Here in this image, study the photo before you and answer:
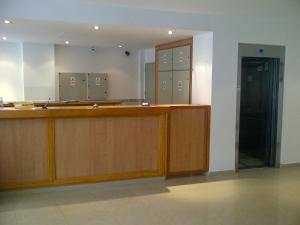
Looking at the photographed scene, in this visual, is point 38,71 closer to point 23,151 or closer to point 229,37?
point 23,151

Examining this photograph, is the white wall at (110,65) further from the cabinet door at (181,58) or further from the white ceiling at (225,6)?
the white ceiling at (225,6)

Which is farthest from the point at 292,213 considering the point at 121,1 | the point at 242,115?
the point at 121,1

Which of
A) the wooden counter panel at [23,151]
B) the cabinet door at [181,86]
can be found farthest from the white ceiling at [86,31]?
the wooden counter panel at [23,151]

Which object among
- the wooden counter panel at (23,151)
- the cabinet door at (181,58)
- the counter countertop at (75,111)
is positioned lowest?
the wooden counter panel at (23,151)

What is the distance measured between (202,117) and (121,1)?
2.27 metres

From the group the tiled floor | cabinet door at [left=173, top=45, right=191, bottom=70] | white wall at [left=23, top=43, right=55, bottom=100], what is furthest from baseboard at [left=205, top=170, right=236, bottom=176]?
white wall at [left=23, top=43, right=55, bottom=100]

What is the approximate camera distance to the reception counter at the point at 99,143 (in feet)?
14.6

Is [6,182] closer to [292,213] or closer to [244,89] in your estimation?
[292,213]

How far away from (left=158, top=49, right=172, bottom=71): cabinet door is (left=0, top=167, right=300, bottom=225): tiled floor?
2466 mm

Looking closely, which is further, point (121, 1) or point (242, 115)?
point (242, 115)

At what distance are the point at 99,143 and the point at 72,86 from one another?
3904mm

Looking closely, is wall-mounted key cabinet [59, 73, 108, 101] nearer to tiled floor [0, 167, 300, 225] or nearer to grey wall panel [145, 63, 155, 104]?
grey wall panel [145, 63, 155, 104]

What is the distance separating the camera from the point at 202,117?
17.9 ft

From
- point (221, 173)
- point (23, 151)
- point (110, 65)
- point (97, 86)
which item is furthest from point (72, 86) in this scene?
point (221, 173)
